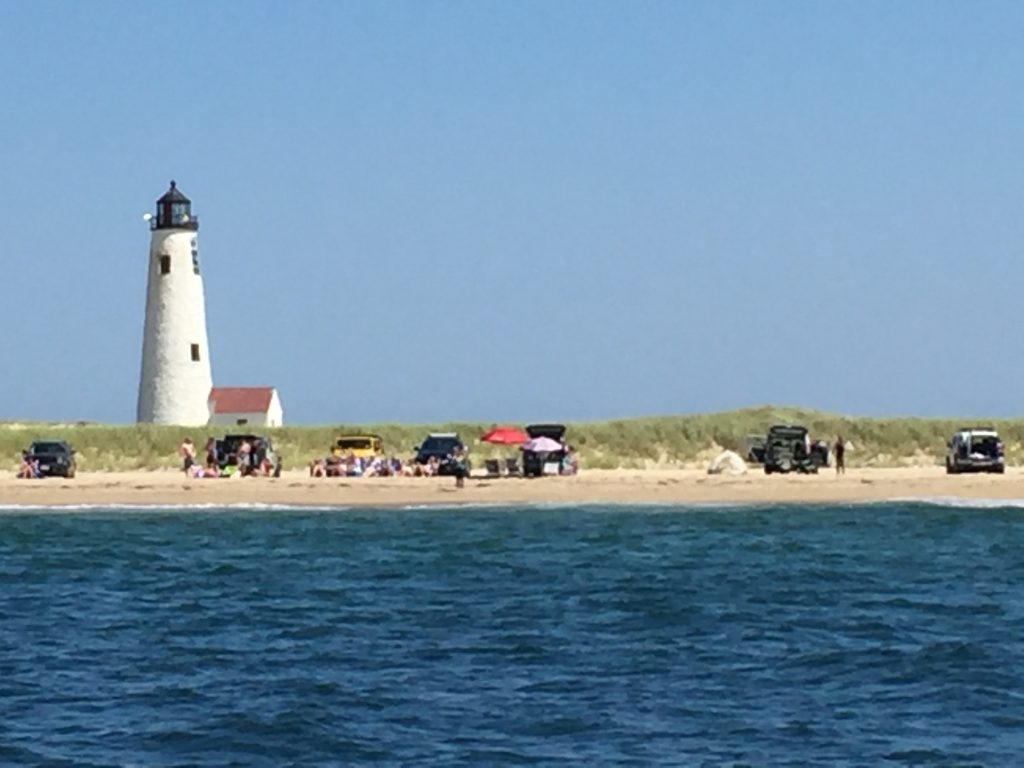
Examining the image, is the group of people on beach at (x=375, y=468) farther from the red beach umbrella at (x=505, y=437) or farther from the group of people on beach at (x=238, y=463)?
the red beach umbrella at (x=505, y=437)

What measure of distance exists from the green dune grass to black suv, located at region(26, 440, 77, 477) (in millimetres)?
8025

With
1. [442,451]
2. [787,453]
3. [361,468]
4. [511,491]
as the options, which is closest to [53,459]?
[361,468]

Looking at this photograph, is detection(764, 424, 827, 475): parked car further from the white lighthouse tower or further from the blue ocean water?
the white lighthouse tower

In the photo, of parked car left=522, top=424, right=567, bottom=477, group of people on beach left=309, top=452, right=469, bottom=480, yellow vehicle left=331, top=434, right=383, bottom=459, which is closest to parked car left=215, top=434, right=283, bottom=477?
group of people on beach left=309, top=452, right=469, bottom=480

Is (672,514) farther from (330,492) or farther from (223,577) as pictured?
(223,577)

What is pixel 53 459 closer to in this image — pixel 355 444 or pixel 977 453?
pixel 355 444

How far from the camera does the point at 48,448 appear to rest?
209ft

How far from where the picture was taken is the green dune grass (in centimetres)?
7250

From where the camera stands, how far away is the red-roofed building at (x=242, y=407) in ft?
259

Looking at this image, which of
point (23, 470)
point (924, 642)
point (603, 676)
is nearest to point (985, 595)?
point (924, 642)

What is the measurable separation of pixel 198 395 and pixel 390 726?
192 ft

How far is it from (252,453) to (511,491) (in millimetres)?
10945

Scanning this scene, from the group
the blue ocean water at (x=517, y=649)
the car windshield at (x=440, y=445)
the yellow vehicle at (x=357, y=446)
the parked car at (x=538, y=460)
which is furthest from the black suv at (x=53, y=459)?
the blue ocean water at (x=517, y=649)

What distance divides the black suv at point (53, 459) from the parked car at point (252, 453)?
15.4ft
